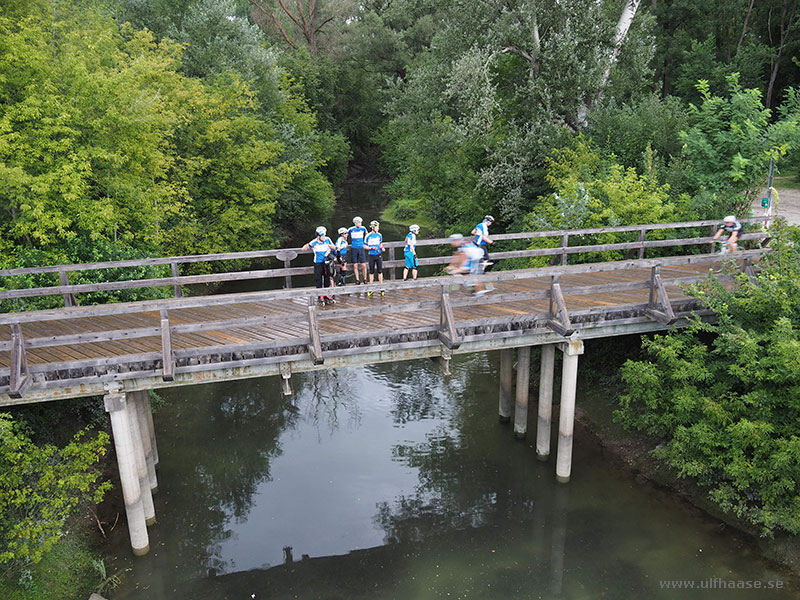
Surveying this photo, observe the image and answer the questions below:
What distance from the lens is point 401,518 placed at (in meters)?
12.6

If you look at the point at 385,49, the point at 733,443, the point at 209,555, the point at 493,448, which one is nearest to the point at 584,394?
the point at 493,448

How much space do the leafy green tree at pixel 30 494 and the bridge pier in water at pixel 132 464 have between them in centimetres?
40

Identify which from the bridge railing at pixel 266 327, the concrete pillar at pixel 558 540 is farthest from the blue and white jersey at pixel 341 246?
the concrete pillar at pixel 558 540

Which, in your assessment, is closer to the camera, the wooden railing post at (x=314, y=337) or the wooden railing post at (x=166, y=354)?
the wooden railing post at (x=166, y=354)

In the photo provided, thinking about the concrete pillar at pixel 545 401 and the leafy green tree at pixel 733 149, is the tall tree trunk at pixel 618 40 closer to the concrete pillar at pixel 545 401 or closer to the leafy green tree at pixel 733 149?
the leafy green tree at pixel 733 149

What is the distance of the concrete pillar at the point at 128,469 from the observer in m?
10.5

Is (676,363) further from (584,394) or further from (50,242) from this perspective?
(50,242)

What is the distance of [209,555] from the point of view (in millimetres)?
11570

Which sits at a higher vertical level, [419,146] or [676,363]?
[419,146]

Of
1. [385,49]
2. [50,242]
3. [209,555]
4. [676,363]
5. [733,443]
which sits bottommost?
[209,555]

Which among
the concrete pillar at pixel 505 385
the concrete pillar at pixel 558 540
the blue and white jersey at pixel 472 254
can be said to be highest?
the blue and white jersey at pixel 472 254

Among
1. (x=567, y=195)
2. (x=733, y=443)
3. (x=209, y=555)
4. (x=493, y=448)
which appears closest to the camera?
(x=733, y=443)

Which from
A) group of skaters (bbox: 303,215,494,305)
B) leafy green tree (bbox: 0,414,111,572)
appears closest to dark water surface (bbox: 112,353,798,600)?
leafy green tree (bbox: 0,414,111,572)

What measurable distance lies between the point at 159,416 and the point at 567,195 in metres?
13.3
